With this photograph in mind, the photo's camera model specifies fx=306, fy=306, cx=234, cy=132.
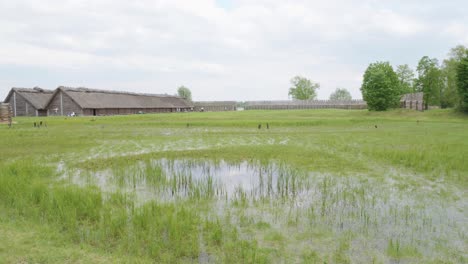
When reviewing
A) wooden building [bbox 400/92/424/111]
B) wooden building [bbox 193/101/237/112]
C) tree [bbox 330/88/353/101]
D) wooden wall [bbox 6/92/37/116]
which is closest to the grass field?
wooden building [bbox 400/92/424/111]

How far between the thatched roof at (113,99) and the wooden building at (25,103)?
5.38m

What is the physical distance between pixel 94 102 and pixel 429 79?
58.9 meters

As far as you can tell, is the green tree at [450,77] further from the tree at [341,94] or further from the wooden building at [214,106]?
the tree at [341,94]

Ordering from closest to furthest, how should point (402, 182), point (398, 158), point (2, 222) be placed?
1. point (2, 222)
2. point (402, 182)
3. point (398, 158)

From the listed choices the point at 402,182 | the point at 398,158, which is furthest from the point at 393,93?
the point at 402,182

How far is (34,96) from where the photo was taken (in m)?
56.1

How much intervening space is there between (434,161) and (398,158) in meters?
1.34

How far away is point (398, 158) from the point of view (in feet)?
44.3

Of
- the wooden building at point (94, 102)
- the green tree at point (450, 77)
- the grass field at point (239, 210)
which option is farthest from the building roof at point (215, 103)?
the grass field at point (239, 210)

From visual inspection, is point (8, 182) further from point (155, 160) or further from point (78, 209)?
point (155, 160)

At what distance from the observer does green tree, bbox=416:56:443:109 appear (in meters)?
53.2

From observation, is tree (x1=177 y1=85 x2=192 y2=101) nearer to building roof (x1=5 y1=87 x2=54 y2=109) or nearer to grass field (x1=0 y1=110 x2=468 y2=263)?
building roof (x1=5 y1=87 x2=54 y2=109)

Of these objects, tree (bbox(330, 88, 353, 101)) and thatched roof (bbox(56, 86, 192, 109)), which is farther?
tree (bbox(330, 88, 353, 101))

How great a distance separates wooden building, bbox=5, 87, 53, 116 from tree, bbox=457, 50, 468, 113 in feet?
210
